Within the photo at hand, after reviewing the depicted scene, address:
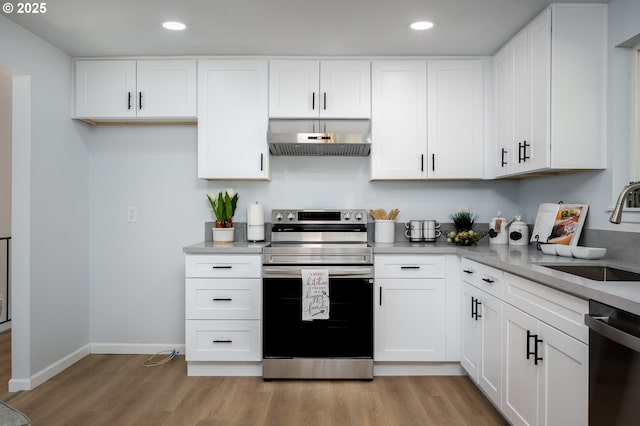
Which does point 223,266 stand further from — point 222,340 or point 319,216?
point 319,216

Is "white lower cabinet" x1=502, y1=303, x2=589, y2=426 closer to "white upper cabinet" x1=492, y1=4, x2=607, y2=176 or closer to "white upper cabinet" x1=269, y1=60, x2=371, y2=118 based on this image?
"white upper cabinet" x1=492, y1=4, x2=607, y2=176

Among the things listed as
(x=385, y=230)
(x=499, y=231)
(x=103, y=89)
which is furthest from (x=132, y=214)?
(x=499, y=231)

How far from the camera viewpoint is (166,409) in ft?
8.86

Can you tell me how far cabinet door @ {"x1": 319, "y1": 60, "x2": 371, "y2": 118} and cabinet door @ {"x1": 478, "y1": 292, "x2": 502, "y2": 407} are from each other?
5.30 ft

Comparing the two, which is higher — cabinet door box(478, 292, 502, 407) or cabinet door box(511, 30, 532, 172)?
cabinet door box(511, 30, 532, 172)

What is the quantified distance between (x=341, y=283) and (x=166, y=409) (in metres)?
1.33

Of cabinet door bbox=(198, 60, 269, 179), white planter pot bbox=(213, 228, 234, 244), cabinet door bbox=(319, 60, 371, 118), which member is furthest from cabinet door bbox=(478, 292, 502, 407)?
white planter pot bbox=(213, 228, 234, 244)

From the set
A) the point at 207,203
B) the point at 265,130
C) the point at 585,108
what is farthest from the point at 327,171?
the point at 585,108

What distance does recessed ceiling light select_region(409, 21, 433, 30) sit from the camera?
287cm

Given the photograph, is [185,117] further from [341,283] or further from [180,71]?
[341,283]

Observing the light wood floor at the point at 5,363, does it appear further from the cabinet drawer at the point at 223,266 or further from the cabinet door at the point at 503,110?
the cabinet door at the point at 503,110

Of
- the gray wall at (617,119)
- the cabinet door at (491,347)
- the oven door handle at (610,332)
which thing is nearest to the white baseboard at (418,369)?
the cabinet door at (491,347)

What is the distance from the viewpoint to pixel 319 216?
3.58 metres

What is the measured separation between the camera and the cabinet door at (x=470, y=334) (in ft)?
9.31
